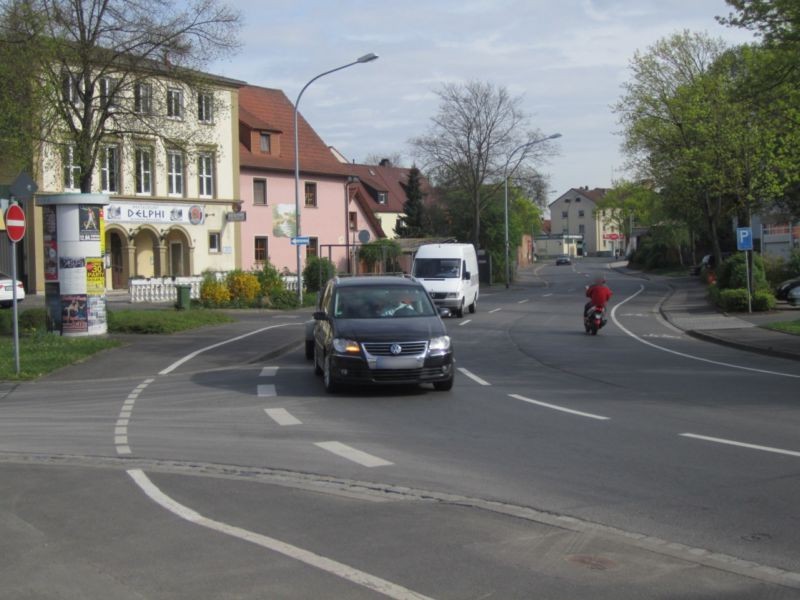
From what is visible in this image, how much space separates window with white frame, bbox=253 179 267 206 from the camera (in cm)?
5734

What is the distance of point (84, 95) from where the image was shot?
24359mm

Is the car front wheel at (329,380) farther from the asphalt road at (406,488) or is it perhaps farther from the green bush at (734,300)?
the green bush at (734,300)

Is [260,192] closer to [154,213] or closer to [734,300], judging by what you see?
[154,213]

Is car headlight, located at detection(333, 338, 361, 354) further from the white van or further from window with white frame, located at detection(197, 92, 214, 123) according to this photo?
the white van

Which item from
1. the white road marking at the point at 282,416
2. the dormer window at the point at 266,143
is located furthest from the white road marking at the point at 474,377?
the dormer window at the point at 266,143

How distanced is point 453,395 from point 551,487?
631 cm

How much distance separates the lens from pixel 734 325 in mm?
29406

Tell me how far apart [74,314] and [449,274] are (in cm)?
1516

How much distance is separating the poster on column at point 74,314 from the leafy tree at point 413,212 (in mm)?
62147

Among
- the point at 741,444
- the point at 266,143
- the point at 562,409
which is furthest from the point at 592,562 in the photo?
the point at 266,143

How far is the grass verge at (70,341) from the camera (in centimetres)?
1833

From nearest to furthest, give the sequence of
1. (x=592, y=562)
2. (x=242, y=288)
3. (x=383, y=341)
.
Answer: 1. (x=592, y=562)
2. (x=383, y=341)
3. (x=242, y=288)

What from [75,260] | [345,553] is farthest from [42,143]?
[345,553]

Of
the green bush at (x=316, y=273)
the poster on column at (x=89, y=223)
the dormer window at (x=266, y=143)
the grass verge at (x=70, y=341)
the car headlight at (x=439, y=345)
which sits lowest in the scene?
the grass verge at (x=70, y=341)
